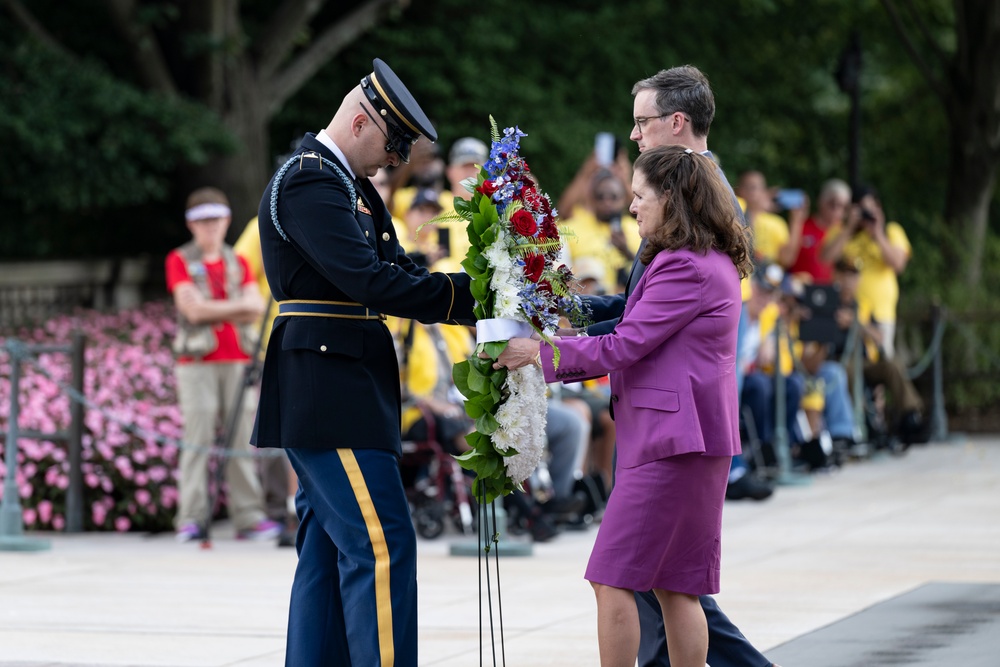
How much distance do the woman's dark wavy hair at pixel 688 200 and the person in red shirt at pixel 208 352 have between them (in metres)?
5.44

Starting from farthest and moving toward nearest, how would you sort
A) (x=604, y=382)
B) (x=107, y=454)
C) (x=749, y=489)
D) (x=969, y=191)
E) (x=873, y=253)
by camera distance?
(x=969, y=191), (x=873, y=253), (x=749, y=489), (x=604, y=382), (x=107, y=454)

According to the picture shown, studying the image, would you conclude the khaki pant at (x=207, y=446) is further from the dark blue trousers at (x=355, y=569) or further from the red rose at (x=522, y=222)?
the red rose at (x=522, y=222)

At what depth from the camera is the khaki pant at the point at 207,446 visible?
32.9 feet

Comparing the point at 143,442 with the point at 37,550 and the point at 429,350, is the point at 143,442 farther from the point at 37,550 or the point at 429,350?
the point at 429,350

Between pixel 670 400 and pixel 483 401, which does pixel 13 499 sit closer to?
pixel 483 401

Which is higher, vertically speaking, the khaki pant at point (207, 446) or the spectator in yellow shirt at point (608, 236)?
the spectator in yellow shirt at point (608, 236)

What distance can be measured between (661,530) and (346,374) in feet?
3.45

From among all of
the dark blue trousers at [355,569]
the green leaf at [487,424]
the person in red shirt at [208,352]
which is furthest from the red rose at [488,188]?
the person in red shirt at [208,352]

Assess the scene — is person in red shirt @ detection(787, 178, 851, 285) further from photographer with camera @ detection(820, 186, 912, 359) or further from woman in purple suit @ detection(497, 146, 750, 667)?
woman in purple suit @ detection(497, 146, 750, 667)

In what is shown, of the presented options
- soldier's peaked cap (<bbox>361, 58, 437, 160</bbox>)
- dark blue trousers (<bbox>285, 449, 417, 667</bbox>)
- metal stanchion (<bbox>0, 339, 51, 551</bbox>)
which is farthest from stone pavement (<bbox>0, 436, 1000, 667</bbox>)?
soldier's peaked cap (<bbox>361, 58, 437, 160</bbox>)

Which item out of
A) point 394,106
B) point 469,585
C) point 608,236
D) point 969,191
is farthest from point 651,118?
point 969,191

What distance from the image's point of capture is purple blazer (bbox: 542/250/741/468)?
4.82 metres

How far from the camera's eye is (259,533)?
10.2 metres

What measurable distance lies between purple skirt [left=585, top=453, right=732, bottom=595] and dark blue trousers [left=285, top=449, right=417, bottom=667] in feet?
1.90
